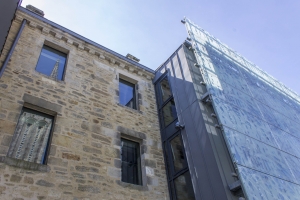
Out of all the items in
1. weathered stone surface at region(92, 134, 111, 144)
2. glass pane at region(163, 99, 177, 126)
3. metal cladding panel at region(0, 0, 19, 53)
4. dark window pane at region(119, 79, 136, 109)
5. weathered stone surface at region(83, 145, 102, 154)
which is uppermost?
dark window pane at region(119, 79, 136, 109)

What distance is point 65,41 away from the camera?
7.55 metres

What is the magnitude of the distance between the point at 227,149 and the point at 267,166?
124cm

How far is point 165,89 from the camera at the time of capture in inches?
337

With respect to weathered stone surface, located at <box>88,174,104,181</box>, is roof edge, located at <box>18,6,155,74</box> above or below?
above

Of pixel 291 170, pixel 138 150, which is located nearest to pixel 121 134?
pixel 138 150

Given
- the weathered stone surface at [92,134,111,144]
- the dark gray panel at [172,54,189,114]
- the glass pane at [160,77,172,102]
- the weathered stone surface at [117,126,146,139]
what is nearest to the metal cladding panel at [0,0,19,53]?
the weathered stone surface at [92,134,111,144]

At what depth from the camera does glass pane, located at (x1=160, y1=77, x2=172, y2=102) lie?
8234 millimetres

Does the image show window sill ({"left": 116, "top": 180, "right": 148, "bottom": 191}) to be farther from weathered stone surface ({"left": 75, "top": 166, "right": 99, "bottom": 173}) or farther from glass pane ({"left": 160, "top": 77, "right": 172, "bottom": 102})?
glass pane ({"left": 160, "top": 77, "right": 172, "bottom": 102})

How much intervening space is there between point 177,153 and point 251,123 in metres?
2.29

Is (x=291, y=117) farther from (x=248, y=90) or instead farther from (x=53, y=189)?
(x=53, y=189)

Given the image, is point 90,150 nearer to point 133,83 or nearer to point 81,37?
point 133,83

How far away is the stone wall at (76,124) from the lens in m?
4.64

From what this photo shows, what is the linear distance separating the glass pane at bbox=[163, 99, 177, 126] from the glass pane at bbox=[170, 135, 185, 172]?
2.45 feet

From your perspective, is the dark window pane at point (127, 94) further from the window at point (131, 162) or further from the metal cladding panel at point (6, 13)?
the metal cladding panel at point (6, 13)
